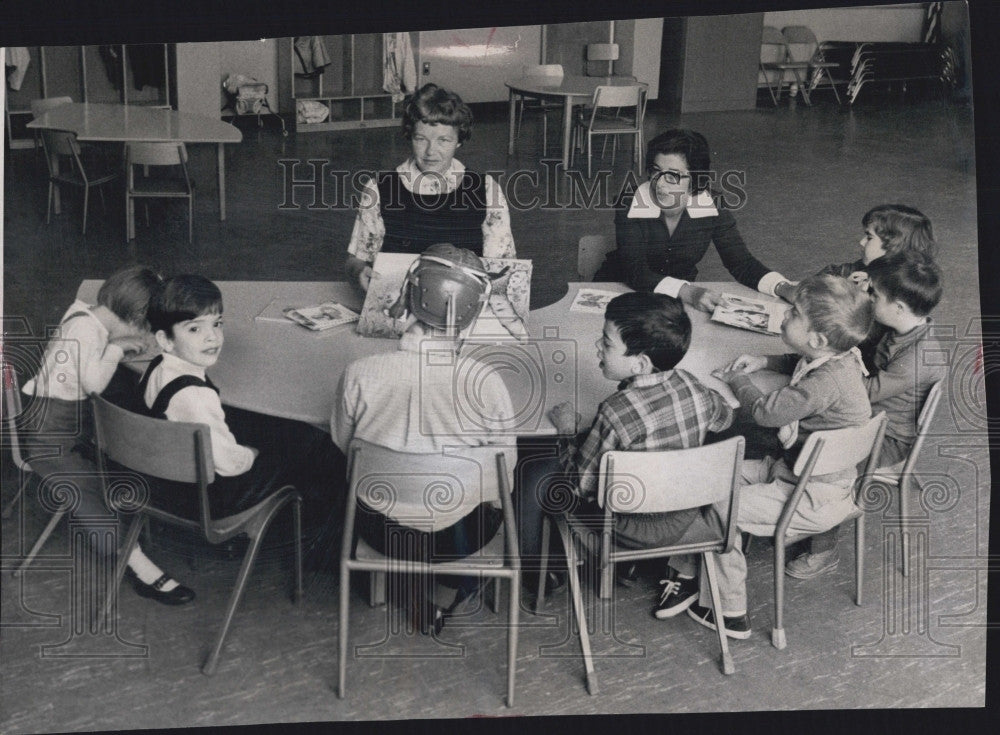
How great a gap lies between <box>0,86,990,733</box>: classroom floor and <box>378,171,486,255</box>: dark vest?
0.08 meters

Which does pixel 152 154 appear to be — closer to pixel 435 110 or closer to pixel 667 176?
pixel 435 110

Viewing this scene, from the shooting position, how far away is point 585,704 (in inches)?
136

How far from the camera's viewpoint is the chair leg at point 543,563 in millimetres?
3521

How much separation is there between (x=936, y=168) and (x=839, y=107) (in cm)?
34

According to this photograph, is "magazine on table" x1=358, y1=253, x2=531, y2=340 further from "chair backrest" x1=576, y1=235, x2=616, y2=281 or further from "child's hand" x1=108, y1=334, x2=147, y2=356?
"child's hand" x1=108, y1=334, x2=147, y2=356

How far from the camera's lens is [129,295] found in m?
3.36

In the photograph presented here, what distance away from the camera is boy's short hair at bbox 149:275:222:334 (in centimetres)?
336

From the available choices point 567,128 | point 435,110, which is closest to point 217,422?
point 435,110

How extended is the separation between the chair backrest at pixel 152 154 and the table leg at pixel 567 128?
1.07m

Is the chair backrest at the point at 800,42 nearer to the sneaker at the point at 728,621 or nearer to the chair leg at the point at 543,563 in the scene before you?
the chair leg at the point at 543,563

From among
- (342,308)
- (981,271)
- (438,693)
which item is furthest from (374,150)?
(981,271)

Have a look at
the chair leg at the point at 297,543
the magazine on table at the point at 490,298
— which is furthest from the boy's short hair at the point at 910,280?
the chair leg at the point at 297,543

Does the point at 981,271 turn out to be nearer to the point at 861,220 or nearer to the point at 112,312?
the point at 861,220

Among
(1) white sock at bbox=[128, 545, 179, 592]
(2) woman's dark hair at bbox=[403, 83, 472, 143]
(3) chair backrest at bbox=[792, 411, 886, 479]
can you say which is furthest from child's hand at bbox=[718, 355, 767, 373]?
(1) white sock at bbox=[128, 545, 179, 592]
